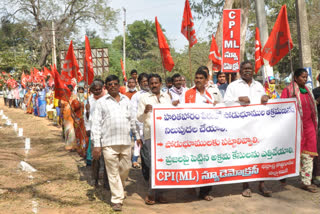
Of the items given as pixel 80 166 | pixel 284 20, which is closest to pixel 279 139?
pixel 284 20

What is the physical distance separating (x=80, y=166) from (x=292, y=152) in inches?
167

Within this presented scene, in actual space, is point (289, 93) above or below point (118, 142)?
above

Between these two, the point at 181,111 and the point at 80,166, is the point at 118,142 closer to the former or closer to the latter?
the point at 181,111

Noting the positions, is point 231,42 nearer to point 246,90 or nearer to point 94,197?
point 246,90

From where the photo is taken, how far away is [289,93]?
551 cm

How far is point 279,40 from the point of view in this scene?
6047 millimetres

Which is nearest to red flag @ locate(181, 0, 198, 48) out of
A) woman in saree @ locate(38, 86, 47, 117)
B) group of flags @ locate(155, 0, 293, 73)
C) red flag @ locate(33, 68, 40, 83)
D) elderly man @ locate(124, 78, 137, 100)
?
group of flags @ locate(155, 0, 293, 73)

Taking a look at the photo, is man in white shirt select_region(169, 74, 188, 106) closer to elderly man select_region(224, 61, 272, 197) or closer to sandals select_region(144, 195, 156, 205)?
elderly man select_region(224, 61, 272, 197)

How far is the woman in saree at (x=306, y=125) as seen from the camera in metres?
5.34

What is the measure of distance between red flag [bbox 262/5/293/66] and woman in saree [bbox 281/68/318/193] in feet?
2.45

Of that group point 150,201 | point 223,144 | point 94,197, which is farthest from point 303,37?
point 94,197

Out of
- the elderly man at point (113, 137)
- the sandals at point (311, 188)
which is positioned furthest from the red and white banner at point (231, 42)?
the elderly man at point (113, 137)

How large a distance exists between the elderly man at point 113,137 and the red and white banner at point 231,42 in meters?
3.00

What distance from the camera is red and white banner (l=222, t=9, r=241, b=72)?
7070mm
